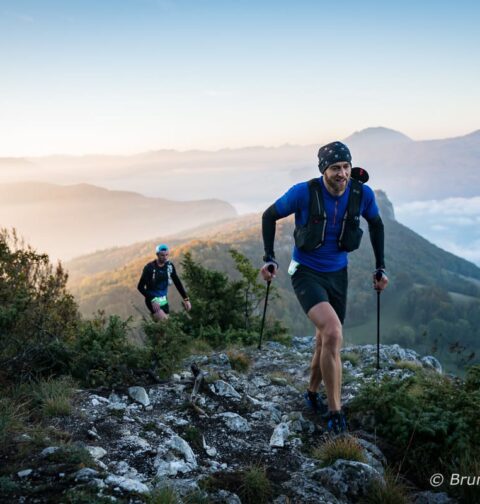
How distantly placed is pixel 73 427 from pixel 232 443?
1.66 metres

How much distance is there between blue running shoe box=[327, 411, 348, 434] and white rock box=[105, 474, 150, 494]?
234 cm

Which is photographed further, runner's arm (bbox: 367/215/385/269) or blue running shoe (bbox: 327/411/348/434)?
runner's arm (bbox: 367/215/385/269)

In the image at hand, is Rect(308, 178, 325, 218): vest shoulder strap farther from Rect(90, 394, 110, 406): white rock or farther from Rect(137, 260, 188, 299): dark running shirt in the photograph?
Rect(137, 260, 188, 299): dark running shirt

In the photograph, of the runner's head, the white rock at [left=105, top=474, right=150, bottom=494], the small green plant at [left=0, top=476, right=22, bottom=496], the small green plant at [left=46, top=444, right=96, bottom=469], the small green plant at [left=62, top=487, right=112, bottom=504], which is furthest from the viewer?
the runner's head

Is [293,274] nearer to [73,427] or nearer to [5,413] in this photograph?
[73,427]

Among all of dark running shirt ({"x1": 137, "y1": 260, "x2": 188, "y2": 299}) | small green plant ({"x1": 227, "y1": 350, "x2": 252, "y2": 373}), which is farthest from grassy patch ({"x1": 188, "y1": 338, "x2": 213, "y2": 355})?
dark running shirt ({"x1": 137, "y1": 260, "x2": 188, "y2": 299})

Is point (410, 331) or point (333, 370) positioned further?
point (410, 331)

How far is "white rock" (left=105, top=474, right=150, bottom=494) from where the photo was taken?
332 centimetres

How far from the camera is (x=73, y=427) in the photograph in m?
4.60

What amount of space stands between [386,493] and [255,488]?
3.55ft

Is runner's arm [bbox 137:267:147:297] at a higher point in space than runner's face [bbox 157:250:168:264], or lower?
lower

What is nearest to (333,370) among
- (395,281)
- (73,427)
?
(73,427)

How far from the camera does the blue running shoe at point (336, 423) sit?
493 cm

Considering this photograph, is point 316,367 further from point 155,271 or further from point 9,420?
point 155,271
